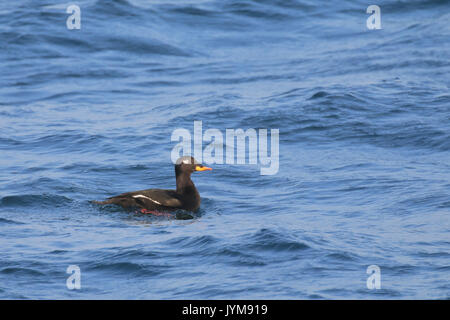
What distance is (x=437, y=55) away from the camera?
21.4m

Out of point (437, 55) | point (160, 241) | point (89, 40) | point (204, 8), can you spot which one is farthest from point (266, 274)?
point (204, 8)

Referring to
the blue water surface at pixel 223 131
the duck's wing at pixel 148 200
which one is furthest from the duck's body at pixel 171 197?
the blue water surface at pixel 223 131

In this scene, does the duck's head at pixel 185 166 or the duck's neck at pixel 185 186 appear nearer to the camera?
the duck's neck at pixel 185 186

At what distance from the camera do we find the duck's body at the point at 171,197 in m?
Answer: 12.0

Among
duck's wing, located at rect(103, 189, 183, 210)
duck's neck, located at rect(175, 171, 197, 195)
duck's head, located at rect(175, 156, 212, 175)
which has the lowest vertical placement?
duck's wing, located at rect(103, 189, 183, 210)

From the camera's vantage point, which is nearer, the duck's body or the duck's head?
the duck's body

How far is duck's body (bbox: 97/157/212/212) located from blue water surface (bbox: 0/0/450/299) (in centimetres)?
18

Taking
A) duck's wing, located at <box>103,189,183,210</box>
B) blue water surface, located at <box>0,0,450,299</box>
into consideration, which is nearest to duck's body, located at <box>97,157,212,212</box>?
duck's wing, located at <box>103,189,183,210</box>

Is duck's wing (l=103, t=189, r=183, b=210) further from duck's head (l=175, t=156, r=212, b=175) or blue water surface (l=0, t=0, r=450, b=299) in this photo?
duck's head (l=175, t=156, r=212, b=175)

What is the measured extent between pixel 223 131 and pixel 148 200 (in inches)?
188

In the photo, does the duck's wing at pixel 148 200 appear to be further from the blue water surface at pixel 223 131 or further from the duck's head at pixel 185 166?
the duck's head at pixel 185 166

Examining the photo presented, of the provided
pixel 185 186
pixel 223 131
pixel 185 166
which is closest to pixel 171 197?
pixel 185 186

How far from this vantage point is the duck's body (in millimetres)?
12008

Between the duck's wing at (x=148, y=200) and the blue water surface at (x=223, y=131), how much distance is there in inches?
6.0
